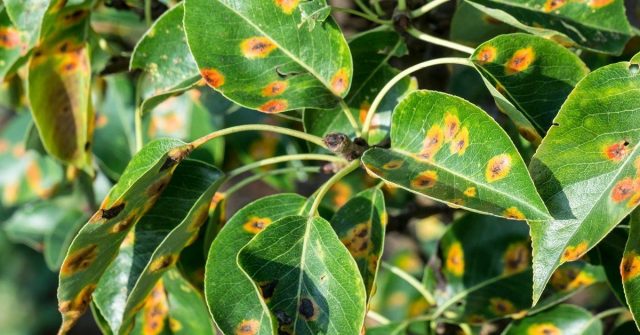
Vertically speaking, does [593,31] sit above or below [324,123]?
above

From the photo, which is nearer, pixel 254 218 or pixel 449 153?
pixel 449 153

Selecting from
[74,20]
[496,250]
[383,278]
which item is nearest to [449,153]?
[496,250]

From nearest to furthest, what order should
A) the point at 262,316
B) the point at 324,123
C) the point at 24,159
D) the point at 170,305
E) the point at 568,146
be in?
1. the point at 568,146
2. the point at 262,316
3. the point at 324,123
4. the point at 170,305
5. the point at 24,159

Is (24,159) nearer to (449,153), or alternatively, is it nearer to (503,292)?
(503,292)

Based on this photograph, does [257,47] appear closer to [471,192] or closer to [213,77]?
[213,77]

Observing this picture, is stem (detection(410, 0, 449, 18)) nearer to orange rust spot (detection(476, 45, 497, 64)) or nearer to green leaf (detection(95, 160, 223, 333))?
orange rust spot (detection(476, 45, 497, 64))

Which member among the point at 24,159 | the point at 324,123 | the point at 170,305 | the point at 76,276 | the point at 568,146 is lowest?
the point at 24,159
